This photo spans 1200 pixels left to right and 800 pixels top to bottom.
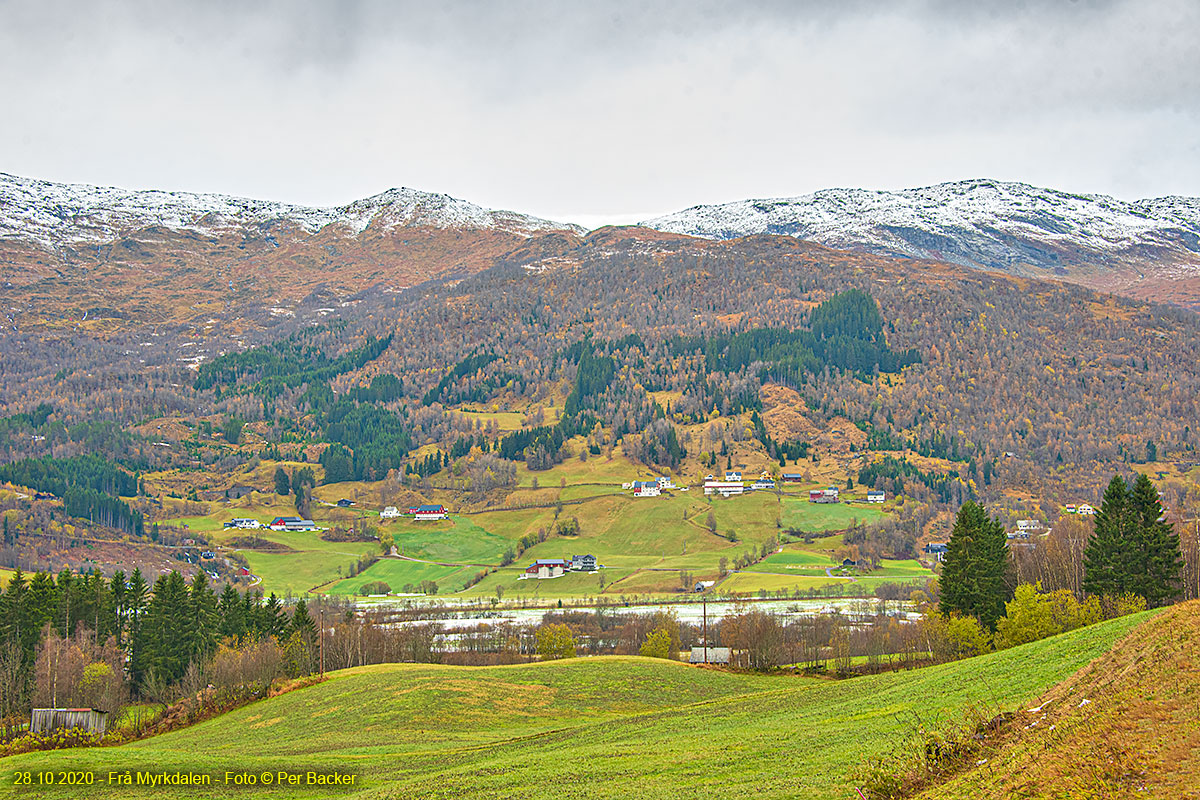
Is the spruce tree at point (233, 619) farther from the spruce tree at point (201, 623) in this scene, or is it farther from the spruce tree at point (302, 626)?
the spruce tree at point (302, 626)

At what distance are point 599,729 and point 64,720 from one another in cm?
4134

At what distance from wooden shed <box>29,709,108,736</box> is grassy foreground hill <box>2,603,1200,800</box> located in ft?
16.1

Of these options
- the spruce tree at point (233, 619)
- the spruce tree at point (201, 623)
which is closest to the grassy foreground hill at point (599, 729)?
the spruce tree at point (201, 623)

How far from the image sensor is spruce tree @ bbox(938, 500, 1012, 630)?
8519 cm

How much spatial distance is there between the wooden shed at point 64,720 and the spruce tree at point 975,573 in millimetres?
75609

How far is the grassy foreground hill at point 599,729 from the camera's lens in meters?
33.1

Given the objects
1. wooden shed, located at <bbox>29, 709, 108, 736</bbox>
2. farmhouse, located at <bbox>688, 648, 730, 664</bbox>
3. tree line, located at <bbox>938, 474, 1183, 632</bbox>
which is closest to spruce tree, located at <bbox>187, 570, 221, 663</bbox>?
wooden shed, located at <bbox>29, 709, 108, 736</bbox>

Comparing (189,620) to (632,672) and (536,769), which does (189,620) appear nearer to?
(632,672)

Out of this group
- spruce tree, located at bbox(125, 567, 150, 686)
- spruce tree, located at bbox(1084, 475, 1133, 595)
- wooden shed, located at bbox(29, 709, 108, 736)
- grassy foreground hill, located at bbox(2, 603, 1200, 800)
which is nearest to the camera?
grassy foreground hill, located at bbox(2, 603, 1200, 800)

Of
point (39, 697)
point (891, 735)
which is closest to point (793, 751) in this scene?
point (891, 735)

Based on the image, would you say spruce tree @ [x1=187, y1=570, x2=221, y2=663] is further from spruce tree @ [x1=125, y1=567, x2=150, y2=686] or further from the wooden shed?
the wooden shed

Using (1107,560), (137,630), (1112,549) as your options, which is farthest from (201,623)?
(1112,549)

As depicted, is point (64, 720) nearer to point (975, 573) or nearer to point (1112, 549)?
point (975, 573)

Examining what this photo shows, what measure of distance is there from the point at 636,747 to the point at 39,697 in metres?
70.9
